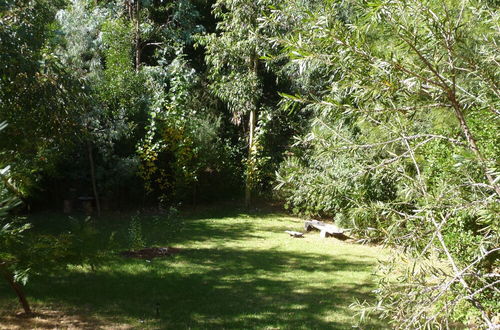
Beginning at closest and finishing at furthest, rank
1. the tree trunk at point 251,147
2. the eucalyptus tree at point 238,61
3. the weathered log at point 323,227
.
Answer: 1. the weathered log at point 323,227
2. the eucalyptus tree at point 238,61
3. the tree trunk at point 251,147

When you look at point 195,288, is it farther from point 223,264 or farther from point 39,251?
point 39,251

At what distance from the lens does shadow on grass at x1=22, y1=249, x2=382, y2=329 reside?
5117mm

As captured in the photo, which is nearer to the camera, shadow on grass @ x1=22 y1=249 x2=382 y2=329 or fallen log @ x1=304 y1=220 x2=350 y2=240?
shadow on grass @ x1=22 y1=249 x2=382 y2=329

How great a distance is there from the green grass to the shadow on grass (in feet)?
0.04

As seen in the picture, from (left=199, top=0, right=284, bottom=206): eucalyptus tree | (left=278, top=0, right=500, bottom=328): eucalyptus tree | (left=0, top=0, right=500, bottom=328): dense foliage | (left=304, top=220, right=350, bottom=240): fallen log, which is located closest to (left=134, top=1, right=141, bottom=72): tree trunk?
(left=0, top=0, right=500, bottom=328): dense foliage

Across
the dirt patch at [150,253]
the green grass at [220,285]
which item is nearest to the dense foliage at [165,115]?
the dirt patch at [150,253]

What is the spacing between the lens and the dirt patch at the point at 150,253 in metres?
7.68

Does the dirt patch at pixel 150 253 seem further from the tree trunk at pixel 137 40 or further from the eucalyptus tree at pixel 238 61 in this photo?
the tree trunk at pixel 137 40

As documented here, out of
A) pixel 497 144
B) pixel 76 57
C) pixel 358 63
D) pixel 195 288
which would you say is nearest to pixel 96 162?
pixel 76 57

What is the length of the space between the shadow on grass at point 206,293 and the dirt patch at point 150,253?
30 cm

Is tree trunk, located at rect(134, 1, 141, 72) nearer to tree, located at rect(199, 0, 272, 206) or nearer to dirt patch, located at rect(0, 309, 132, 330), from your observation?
tree, located at rect(199, 0, 272, 206)

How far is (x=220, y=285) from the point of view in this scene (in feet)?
21.1

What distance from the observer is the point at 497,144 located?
4.20 m

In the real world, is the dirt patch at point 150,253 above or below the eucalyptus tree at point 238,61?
below
